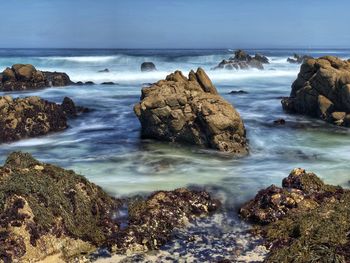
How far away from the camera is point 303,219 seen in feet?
33.8

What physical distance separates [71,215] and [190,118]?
10.8m

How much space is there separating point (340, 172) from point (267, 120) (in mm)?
10728

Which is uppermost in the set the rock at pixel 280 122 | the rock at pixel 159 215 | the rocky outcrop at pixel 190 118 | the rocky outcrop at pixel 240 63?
the rocky outcrop at pixel 240 63

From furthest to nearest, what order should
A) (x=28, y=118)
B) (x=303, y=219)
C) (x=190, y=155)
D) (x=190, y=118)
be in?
(x=28, y=118) < (x=190, y=118) < (x=190, y=155) < (x=303, y=219)

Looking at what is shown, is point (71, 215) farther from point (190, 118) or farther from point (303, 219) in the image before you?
point (190, 118)

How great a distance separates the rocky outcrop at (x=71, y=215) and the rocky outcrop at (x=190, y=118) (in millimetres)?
7228

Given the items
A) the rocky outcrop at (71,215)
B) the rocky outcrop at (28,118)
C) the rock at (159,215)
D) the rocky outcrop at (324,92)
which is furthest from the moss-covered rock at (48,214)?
the rocky outcrop at (324,92)

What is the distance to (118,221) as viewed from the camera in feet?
36.2

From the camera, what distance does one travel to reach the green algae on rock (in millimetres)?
8242

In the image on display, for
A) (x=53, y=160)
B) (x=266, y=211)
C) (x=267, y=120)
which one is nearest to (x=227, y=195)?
(x=266, y=211)

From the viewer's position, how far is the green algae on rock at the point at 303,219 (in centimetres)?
824

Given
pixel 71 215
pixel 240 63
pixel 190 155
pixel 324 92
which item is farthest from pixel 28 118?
pixel 240 63

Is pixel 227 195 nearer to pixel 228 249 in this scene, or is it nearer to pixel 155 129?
pixel 228 249

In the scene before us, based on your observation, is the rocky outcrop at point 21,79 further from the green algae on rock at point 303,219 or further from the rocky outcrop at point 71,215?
the green algae on rock at point 303,219
